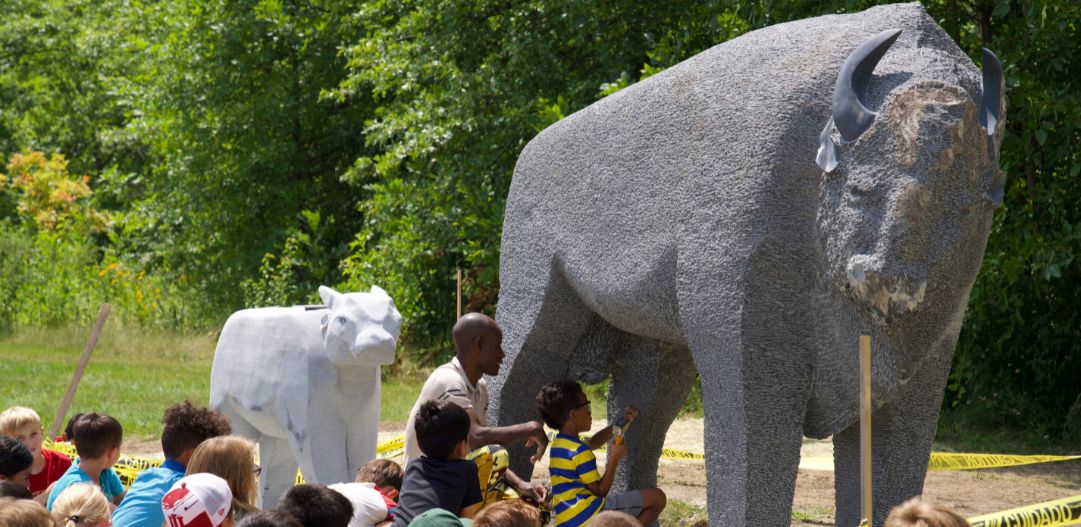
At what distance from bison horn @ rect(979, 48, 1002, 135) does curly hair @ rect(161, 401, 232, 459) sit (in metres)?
3.14

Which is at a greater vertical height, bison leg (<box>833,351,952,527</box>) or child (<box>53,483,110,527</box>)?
child (<box>53,483,110,527</box>)

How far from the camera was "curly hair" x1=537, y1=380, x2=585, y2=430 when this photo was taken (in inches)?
227

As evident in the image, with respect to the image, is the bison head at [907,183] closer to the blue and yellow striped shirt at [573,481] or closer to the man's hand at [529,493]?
the blue and yellow striped shirt at [573,481]

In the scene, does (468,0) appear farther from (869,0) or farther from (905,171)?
(905,171)

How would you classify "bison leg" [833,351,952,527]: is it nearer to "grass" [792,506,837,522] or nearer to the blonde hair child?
the blonde hair child

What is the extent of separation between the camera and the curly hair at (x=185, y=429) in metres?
4.85

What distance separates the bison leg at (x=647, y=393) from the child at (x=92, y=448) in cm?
270

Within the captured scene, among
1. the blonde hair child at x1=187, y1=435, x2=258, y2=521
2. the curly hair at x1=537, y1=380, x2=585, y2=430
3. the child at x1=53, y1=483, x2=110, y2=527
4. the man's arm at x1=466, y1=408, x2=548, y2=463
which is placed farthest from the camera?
the curly hair at x1=537, y1=380, x2=585, y2=430

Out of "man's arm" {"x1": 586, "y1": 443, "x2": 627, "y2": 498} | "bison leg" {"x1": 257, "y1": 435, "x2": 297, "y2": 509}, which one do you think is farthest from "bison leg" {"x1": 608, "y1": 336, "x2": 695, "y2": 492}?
"bison leg" {"x1": 257, "y1": 435, "x2": 297, "y2": 509}

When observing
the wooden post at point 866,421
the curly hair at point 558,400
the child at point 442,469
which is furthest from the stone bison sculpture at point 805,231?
the child at point 442,469

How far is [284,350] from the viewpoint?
248 inches

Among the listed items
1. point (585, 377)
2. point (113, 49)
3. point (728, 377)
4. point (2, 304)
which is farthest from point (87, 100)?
point (728, 377)

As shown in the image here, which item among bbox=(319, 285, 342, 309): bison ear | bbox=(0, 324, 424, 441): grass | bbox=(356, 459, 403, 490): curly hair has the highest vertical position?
bbox=(319, 285, 342, 309): bison ear

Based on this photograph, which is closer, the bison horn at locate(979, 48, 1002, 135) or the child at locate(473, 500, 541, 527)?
the child at locate(473, 500, 541, 527)
